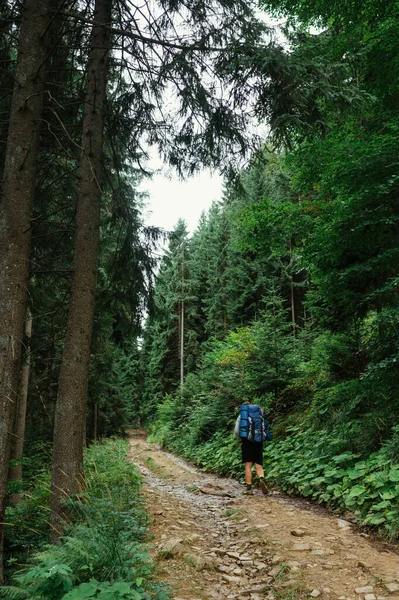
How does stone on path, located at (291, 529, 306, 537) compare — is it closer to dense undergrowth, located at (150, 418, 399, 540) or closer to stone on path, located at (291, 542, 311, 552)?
stone on path, located at (291, 542, 311, 552)

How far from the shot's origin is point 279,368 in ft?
35.6

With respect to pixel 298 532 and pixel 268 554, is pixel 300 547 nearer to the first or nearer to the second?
pixel 268 554

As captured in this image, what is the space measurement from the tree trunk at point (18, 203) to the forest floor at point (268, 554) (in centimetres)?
226

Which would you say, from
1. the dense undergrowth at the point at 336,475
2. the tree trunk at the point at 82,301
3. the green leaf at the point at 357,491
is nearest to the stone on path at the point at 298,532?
the dense undergrowth at the point at 336,475

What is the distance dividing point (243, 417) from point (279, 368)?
3.16 meters

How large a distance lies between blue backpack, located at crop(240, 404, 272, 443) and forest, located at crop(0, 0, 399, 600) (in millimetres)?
724

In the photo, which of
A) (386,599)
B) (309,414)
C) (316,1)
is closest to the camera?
(386,599)

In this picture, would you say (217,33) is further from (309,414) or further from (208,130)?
(309,414)

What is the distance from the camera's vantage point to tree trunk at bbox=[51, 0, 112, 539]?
502cm

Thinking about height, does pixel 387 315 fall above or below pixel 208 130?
below

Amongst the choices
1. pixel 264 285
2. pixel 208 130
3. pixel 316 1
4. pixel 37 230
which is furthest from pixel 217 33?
pixel 264 285

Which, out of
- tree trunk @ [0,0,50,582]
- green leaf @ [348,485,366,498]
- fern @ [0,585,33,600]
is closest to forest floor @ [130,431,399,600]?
green leaf @ [348,485,366,498]

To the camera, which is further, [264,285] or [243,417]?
[264,285]

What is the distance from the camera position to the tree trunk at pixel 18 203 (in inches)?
180
